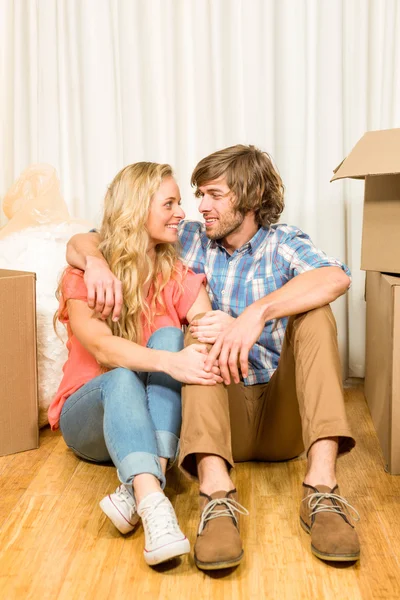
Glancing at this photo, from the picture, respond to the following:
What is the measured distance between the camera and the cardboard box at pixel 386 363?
1.78 meters

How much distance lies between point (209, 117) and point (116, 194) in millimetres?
885

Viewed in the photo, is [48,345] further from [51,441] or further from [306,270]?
[306,270]

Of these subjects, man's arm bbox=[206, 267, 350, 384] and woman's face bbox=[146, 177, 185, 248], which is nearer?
man's arm bbox=[206, 267, 350, 384]

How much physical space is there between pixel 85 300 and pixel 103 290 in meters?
0.09

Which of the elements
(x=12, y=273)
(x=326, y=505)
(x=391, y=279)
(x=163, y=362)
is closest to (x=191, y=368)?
(x=163, y=362)

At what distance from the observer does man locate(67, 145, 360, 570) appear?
1403 mm

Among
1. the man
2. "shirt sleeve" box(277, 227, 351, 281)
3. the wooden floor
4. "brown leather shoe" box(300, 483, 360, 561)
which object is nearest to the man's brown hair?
the man

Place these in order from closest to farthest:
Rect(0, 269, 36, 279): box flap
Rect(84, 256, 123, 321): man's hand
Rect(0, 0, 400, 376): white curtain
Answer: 1. Rect(84, 256, 123, 321): man's hand
2. Rect(0, 269, 36, 279): box flap
3. Rect(0, 0, 400, 376): white curtain

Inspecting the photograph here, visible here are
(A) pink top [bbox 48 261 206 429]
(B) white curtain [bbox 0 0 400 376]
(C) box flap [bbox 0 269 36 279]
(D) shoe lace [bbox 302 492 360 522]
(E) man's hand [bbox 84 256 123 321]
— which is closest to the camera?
(D) shoe lace [bbox 302 492 360 522]

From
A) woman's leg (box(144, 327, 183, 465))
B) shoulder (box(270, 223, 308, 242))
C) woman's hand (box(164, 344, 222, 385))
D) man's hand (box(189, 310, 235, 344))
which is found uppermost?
shoulder (box(270, 223, 308, 242))

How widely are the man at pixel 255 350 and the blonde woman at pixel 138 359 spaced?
0.05m

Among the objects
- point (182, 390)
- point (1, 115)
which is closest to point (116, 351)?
point (182, 390)

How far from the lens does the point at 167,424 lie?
61.8 inches

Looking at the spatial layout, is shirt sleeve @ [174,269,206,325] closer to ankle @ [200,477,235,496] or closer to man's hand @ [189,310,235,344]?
man's hand @ [189,310,235,344]
